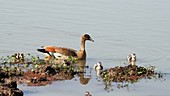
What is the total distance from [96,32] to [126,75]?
792 cm

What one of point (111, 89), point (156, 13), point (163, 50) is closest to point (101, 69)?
point (111, 89)

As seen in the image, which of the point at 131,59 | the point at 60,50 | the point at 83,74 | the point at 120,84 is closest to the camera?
the point at 120,84

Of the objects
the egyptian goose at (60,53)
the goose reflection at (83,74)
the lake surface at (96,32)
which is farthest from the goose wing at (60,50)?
the goose reflection at (83,74)

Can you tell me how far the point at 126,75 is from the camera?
1653cm

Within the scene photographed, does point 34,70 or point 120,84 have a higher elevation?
point 34,70

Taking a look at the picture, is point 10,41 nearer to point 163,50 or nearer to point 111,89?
point 163,50

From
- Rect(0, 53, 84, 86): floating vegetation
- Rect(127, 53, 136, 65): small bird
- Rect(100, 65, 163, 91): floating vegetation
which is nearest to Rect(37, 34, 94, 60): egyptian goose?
Rect(127, 53, 136, 65): small bird

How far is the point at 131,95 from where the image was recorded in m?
14.6

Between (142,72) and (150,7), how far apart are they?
13824mm

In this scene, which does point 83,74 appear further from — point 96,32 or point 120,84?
point 96,32

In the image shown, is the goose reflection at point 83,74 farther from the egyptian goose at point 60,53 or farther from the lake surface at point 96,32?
the egyptian goose at point 60,53

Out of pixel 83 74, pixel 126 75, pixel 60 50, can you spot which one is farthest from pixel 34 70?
pixel 60 50

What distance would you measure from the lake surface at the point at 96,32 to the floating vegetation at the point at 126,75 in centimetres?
23

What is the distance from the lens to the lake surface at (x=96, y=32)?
15508 millimetres
